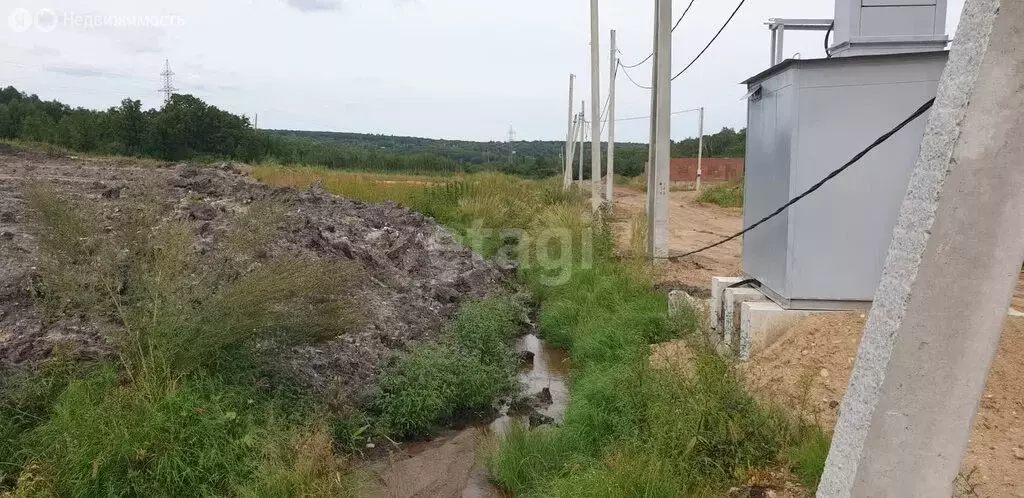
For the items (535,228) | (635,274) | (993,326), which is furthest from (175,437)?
(535,228)

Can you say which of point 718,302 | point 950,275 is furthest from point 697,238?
point 950,275

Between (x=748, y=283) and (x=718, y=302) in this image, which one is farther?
(x=718, y=302)

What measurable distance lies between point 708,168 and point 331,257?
3405 cm

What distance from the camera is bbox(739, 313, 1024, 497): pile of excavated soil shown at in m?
3.05

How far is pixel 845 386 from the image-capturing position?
4191 millimetres

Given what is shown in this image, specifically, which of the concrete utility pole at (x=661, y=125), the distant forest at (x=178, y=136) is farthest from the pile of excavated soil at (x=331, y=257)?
the distant forest at (x=178, y=136)

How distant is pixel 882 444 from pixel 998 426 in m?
2.01

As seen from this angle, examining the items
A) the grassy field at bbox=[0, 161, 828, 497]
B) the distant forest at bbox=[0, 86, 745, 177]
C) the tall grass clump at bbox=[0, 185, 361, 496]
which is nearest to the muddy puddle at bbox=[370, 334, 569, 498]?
the grassy field at bbox=[0, 161, 828, 497]

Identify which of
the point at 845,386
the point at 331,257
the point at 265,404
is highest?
the point at 331,257

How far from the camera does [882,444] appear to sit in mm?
1985

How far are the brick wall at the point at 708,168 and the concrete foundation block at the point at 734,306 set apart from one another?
3313cm

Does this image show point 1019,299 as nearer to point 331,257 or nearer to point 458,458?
point 458,458

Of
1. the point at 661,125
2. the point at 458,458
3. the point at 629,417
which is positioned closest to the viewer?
the point at 629,417

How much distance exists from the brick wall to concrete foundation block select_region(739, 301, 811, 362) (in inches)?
1329
